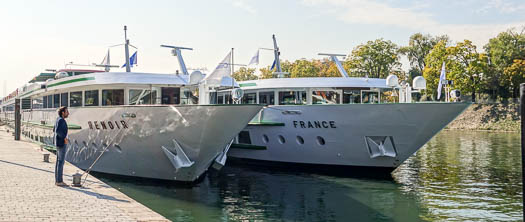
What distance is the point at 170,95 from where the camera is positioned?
56.0ft

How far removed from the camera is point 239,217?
11484mm

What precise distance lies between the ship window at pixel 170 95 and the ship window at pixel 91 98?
7.57 ft

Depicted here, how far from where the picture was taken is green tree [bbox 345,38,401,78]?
56000 millimetres

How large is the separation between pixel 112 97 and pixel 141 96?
969 millimetres

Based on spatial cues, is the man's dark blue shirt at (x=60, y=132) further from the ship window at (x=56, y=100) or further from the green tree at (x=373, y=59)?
the green tree at (x=373, y=59)

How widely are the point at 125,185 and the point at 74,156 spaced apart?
4082 mm

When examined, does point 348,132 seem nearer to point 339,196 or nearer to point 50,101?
point 339,196

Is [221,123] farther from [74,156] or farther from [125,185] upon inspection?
[74,156]

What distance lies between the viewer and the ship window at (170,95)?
55.7 ft

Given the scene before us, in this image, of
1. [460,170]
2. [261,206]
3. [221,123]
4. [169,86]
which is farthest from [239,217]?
[460,170]

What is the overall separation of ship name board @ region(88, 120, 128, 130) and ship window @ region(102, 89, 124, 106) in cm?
88

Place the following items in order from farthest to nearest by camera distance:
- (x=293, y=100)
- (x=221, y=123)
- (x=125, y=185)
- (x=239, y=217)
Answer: (x=293, y=100)
(x=125, y=185)
(x=221, y=123)
(x=239, y=217)

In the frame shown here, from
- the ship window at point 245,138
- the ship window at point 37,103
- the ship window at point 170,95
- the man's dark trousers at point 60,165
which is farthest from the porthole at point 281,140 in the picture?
the ship window at point 37,103

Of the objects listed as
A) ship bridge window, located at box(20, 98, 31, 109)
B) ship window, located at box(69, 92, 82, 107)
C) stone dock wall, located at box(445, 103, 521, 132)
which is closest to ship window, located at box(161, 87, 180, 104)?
ship window, located at box(69, 92, 82, 107)
